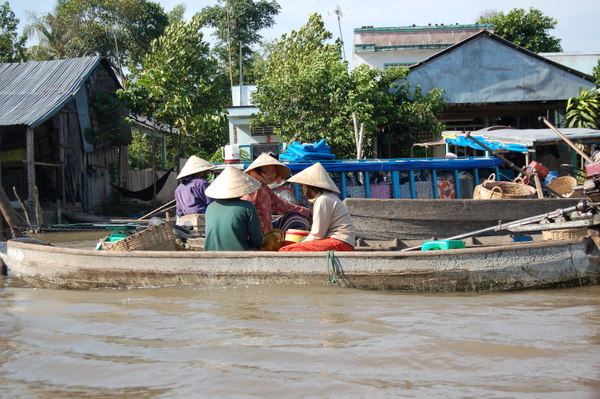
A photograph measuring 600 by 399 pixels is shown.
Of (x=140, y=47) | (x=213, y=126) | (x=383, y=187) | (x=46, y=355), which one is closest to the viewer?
(x=46, y=355)

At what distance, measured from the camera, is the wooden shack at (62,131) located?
16.1 metres

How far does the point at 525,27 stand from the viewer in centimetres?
2466

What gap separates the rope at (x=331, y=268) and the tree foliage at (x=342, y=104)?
9001 millimetres

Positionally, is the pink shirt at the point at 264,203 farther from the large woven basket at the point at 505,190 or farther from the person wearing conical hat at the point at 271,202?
the large woven basket at the point at 505,190

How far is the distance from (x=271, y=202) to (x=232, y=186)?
83 cm

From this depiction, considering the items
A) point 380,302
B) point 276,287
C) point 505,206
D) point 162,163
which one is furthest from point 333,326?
point 162,163

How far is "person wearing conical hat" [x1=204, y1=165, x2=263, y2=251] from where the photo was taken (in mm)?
5621

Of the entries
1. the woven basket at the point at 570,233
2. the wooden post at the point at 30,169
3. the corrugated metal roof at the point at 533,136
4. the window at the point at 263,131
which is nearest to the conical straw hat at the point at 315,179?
the woven basket at the point at 570,233

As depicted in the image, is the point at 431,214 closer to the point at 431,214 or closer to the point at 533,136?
the point at 431,214

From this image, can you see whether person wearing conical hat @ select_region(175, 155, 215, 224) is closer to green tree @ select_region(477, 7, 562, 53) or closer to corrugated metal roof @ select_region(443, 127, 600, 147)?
corrugated metal roof @ select_region(443, 127, 600, 147)

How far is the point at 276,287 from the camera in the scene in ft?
18.7

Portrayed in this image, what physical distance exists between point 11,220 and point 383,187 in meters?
5.57

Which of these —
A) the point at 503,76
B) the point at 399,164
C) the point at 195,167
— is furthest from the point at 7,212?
the point at 503,76

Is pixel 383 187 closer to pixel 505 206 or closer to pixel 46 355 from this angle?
pixel 505 206
